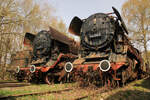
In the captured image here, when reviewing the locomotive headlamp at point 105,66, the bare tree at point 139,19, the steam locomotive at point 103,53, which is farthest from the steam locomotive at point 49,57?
the bare tree at point 139,19

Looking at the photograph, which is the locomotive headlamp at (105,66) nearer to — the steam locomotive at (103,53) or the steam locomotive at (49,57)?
the steam locomotive at (103,53)

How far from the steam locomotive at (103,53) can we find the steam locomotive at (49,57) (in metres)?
1.60

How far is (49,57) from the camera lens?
330 inches

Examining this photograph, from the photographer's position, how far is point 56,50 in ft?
26.5

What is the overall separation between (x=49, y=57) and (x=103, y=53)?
3.63 meters

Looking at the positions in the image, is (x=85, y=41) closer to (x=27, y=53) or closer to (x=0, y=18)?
(x=27, y=53)

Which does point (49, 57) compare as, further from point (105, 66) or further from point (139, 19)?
point (139, 19)

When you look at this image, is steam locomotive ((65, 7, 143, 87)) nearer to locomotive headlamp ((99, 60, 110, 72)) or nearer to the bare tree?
locomotive headlamp ((99, 60, 110, 72))

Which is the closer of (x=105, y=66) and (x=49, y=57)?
(x=105, y=66)

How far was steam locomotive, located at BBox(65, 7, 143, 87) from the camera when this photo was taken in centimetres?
520

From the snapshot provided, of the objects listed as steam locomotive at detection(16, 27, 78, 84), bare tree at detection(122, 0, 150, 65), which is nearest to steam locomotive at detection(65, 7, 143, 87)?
steam locomotive at detection(16, 27, 78, 84)

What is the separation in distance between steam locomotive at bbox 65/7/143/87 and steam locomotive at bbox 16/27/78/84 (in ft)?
5.26

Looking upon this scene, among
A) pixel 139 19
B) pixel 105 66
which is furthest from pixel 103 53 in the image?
pixel 139 19

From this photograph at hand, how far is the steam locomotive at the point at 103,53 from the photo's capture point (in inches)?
205
